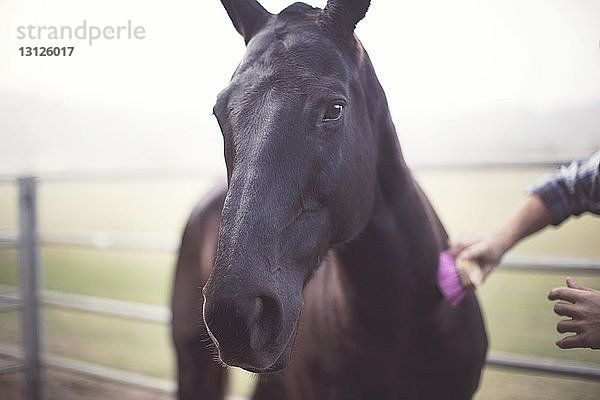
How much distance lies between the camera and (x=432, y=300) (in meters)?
0.99

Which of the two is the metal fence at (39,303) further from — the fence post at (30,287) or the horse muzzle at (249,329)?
the horse muzzle at (249,329)

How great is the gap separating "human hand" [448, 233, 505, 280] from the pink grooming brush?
2 centimetres

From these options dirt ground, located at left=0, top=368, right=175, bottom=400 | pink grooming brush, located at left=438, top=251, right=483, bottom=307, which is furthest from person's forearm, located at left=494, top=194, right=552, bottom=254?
dirt ground, located at left=0, top=368, right=175, bottom=400

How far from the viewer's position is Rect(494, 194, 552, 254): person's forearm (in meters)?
1.08

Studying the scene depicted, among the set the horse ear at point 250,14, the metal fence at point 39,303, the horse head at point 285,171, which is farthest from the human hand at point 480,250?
the metal fence at point 39,303

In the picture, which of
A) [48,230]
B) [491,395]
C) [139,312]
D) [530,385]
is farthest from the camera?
[48,230]

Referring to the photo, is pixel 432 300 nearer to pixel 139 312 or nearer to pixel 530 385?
pixel 530 385

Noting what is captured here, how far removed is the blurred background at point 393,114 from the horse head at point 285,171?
20.2 inches

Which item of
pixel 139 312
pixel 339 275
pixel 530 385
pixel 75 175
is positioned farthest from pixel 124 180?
pixel 530 385

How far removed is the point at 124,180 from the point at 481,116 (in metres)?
1.30

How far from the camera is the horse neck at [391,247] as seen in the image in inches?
36.8

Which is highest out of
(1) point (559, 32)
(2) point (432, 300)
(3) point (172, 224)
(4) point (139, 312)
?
(1) point (559, 32)

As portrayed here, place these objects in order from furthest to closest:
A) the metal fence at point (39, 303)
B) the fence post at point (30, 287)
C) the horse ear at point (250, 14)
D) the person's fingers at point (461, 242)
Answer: the fence post at point (30, 287)
the metal fence at point (39, 303)
the person's fingers at point (461, 242)
the horse ear at point (250, 14)

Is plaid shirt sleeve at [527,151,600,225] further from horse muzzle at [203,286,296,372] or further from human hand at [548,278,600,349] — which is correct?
horse muzzle at [203,286,296,372]
